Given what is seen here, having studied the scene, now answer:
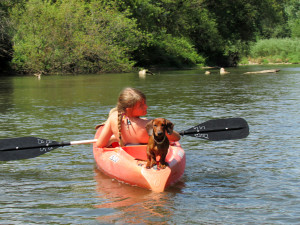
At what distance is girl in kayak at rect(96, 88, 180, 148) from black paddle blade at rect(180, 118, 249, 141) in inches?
22.6

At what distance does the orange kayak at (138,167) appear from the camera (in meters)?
5.01

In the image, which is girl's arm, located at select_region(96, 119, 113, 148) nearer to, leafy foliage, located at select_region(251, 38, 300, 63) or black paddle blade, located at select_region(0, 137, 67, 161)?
black paddle blade, located at select_region(0, 137, 67, 161)

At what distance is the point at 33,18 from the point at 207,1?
23.2m

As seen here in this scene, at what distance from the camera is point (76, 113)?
11320 millimetres

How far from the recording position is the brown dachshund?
4.76 metres

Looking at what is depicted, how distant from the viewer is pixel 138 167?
5160mm

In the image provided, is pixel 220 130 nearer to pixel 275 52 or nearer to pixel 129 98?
pixel 129 98

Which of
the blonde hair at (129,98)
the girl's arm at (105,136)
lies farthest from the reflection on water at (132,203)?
the blonde hair at (129,98)

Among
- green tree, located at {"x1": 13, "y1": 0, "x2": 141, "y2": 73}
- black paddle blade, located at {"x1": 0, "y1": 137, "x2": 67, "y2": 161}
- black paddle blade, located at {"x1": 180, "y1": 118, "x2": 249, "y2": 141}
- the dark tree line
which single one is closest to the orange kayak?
black paddle blade, located at {"x1": 180, "y1": 118, "x2": 249, "y2": 141}

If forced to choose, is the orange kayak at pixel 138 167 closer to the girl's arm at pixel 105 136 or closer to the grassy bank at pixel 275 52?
the girl's arm at pixel 105 136

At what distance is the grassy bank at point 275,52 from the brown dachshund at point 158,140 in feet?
150

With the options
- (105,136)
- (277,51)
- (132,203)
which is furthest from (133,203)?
(277,51)

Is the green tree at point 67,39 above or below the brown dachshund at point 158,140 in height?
above

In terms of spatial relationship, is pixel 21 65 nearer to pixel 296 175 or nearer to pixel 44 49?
pixel 44 49
